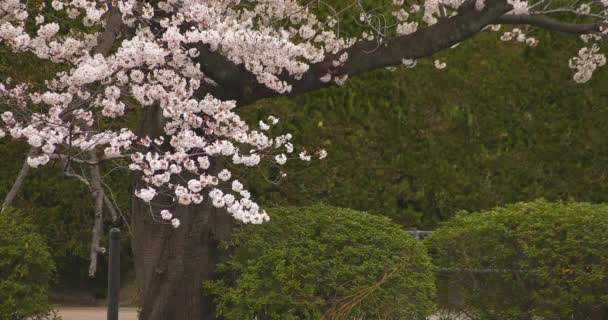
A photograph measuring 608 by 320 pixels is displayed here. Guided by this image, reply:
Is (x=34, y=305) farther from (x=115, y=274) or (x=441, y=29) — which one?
(x=441, y=29)

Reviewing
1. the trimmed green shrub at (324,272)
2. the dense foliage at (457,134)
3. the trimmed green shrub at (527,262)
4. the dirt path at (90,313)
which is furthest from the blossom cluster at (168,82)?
the dense foliage at (457,134)

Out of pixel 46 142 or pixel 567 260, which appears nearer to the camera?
pixel 46 142

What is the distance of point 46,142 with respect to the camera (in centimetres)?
713

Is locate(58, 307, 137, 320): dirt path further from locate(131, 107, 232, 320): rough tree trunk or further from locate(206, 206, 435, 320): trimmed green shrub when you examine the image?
locate(206, 206, 435, 320): trimmed green shrub

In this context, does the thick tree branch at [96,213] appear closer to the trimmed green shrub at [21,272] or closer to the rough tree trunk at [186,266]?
the rough tree trunk at [186,266]

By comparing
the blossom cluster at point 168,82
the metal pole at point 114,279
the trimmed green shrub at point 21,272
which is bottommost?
the metal pole at point 114,279

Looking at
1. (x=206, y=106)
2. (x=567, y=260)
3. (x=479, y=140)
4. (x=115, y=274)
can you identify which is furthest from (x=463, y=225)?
(x=479, y=140)

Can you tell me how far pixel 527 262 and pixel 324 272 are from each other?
1650mm

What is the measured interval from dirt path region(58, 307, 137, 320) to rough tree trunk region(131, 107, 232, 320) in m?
2.20

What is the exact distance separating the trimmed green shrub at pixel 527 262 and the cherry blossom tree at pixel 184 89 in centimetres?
142

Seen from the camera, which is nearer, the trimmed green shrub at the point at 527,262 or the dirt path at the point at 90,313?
the trimmed green shrub at the point at 527,262

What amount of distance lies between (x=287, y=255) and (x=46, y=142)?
6.60ft

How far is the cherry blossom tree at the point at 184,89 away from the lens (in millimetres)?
7199

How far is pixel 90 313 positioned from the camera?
11.1 meters
